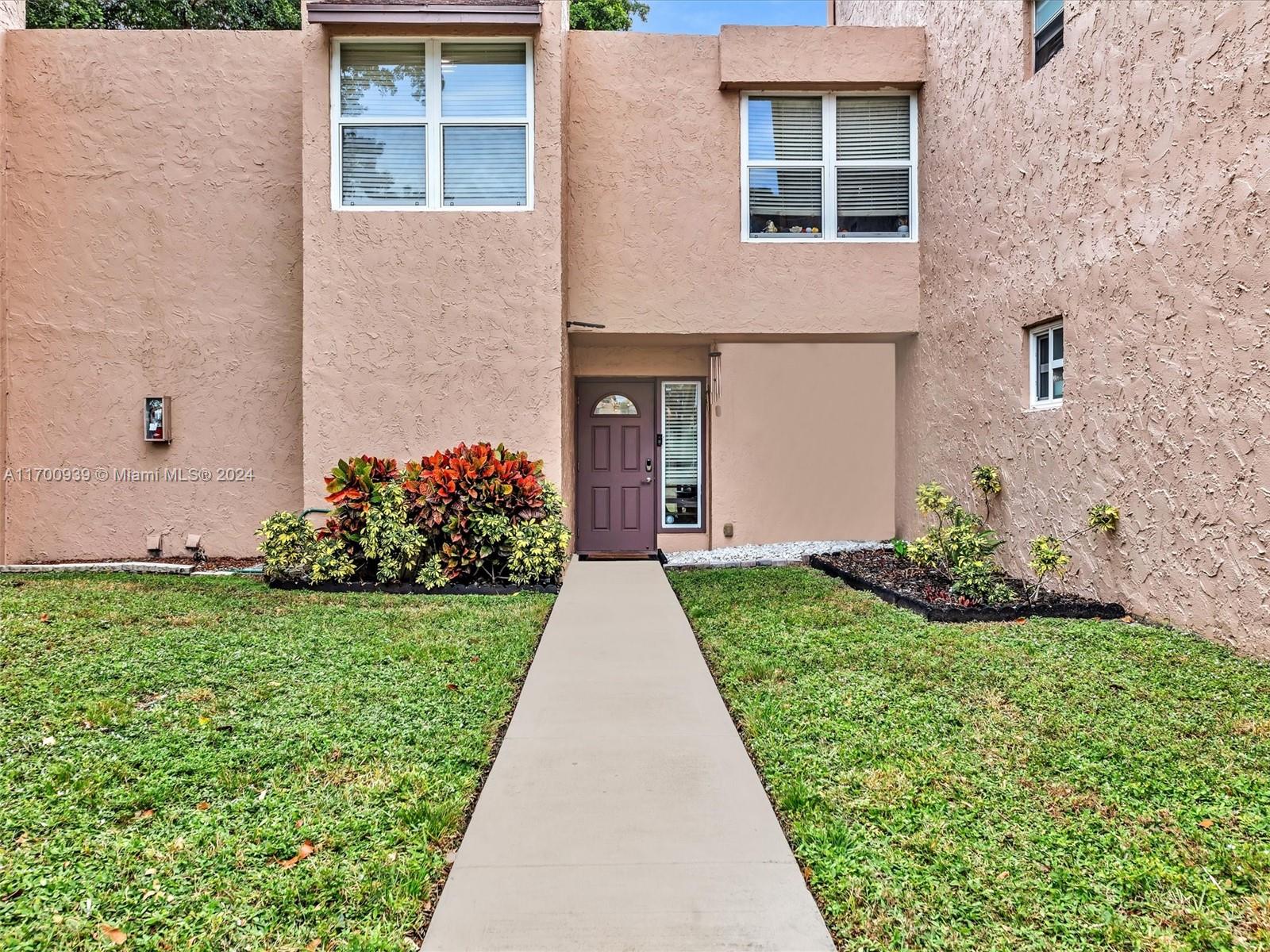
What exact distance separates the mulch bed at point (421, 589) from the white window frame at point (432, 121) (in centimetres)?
399

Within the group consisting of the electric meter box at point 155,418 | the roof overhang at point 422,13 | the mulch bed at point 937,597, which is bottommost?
the mulch bed at point 937,597

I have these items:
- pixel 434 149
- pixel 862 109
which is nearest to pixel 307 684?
pixel 434 149

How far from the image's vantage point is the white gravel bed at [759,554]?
920 centimetres

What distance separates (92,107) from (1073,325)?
1067cm

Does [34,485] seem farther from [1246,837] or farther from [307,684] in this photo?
[1246,837]

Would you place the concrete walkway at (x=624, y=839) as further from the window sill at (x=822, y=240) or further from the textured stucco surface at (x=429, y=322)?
the window sill at (x=822, y=240)

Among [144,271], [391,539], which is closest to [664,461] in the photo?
[391,539]

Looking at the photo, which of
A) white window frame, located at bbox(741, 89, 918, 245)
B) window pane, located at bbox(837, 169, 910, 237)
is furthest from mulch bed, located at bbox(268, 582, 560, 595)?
window pane, located at bbox(837, 169, 910, 237)

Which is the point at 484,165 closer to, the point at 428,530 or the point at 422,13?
the point at 422,13

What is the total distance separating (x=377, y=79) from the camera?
8234 millimetres

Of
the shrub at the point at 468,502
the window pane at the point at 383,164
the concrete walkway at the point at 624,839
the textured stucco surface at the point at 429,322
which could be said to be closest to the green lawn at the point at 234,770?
the concrete walkway at the point at 624,839

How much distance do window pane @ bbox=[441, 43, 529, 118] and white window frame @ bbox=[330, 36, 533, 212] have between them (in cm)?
6

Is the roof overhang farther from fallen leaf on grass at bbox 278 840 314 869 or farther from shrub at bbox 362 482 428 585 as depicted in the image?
fallen leaf on grass at bbox 278 840 314 869

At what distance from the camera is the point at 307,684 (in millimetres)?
4297
